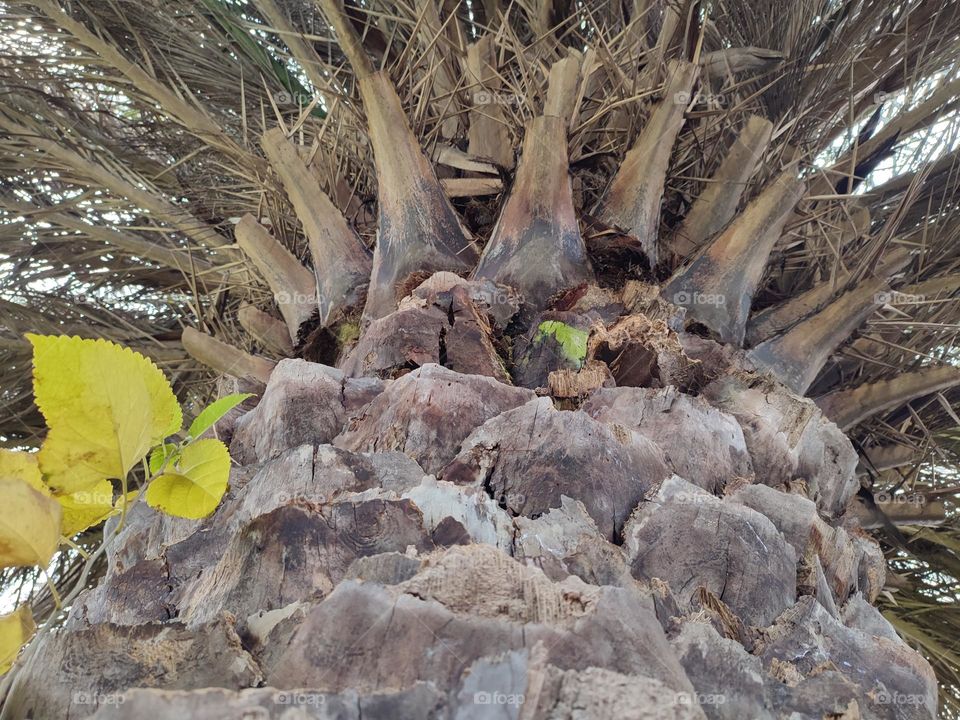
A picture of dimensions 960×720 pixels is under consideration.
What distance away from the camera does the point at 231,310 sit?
2.80 meters

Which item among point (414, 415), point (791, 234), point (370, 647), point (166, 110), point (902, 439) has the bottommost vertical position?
point (902, 439)

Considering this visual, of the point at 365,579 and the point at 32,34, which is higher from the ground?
the point at 32,34

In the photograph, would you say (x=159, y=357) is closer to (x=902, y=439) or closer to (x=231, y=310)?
(x=231, y=310)

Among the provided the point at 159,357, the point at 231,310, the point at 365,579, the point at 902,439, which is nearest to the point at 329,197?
the point at 231,310

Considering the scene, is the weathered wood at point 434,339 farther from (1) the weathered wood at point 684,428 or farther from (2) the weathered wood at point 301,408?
(1) the weathered wood at point 684,428

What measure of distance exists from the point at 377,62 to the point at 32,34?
1.11 metres

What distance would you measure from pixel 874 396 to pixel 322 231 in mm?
1400

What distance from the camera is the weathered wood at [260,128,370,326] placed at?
6.56ft

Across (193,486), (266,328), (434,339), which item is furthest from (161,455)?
(266,328)

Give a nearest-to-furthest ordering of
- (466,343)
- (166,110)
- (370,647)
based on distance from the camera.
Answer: (370,647) < (466,343) < (166,110)

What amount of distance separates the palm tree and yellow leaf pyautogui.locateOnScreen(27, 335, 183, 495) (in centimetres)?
18

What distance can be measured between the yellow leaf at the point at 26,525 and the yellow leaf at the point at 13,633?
0.05m

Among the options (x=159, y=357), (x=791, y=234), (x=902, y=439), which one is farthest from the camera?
(x=159, y=357)

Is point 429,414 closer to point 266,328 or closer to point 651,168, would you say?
point 651,168
